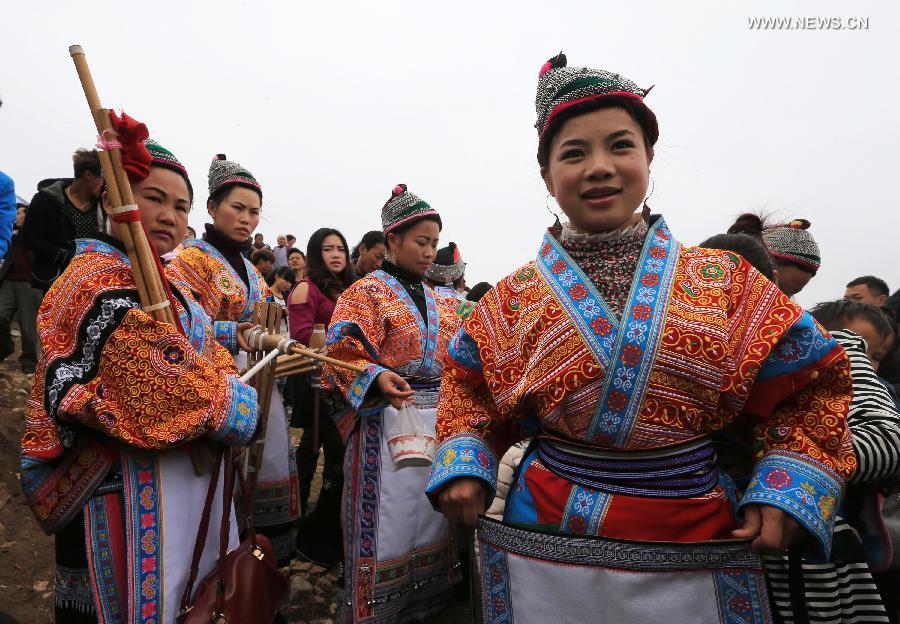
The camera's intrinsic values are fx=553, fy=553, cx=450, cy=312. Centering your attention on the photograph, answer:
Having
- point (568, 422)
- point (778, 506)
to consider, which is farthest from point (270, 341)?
point (778, 506)

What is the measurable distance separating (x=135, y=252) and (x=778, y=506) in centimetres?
193

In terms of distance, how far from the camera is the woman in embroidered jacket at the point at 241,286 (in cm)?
344

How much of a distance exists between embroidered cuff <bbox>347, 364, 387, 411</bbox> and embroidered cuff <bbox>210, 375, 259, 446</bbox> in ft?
2.96

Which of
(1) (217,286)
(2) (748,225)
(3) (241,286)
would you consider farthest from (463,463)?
(3) (241,286)

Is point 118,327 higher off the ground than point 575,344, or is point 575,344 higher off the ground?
point 118,327

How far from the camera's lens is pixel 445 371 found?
168cm

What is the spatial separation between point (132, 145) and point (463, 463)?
150 centimetres

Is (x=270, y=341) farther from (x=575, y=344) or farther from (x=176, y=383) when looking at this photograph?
(x=575, y=344)

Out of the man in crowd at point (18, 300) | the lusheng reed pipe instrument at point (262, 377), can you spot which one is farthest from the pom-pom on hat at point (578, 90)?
the man in crowd at point (18, 300)

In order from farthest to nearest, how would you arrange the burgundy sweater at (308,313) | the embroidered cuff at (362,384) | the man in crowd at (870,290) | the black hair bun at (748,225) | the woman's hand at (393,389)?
the man in crowd at (870,290) → the burgundy sweater at (308,313) → the embroidered cuff at (362,384) → the woman's hand at (393,389) → the black hair bun at (748,225)

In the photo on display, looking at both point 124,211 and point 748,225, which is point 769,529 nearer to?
point 748,225

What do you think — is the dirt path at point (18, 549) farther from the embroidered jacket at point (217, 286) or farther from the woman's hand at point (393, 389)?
the woman's hand at point (393, 389)

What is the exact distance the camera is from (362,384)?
113 inches

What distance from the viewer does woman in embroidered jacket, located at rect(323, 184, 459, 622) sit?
112 inches
